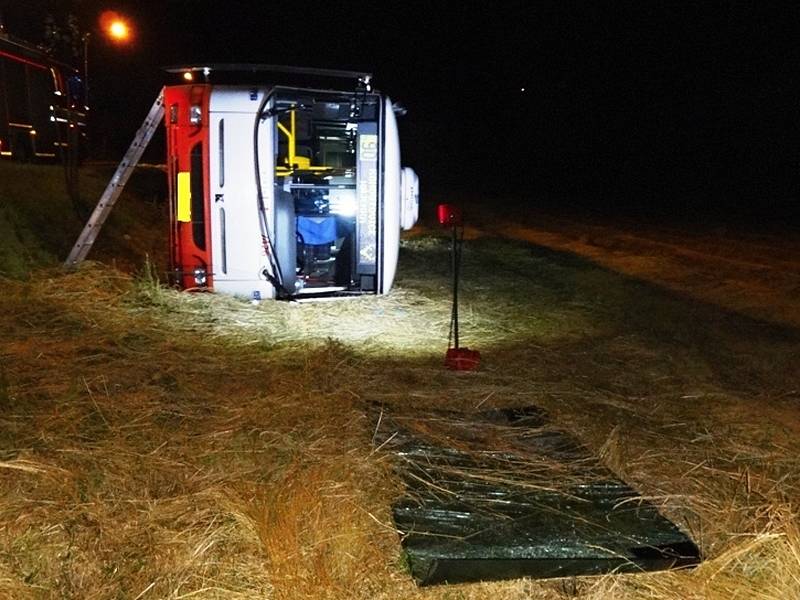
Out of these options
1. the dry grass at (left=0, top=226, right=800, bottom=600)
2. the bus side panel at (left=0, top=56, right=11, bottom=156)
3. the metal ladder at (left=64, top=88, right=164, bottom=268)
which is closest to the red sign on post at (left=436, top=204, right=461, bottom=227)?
the dry grass at (left=0, top=226, right=800, bottom=600)

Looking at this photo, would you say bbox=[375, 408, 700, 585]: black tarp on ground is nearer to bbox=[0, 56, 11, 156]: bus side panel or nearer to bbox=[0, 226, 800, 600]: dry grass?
bbox=[0, 226, 800, 600]: dry grass

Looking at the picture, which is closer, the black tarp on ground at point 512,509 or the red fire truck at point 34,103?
the black tarp on ground at point 512,509

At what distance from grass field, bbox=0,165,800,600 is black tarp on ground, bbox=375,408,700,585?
3.7 inches

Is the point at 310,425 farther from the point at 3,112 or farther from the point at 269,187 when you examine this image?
the point at 3,112

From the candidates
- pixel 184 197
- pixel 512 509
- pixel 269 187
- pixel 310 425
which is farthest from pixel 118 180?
pixel 512 509

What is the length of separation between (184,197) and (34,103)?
7.32m

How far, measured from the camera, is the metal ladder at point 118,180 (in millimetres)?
7781

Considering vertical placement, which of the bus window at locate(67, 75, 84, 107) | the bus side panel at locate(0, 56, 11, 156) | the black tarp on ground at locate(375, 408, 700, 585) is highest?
the bus window at locate(67, 75, 84, 107)

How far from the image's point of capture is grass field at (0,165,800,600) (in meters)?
2.92

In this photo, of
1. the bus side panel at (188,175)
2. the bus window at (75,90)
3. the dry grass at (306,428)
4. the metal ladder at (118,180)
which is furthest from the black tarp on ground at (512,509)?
the bus window at (75,90)

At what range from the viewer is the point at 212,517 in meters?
3.17

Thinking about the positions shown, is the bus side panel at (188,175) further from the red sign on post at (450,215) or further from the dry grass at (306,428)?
the red sign on post at (450,215)

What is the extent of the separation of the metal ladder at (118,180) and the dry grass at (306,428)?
0.33m

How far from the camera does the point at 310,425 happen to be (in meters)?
4.33
